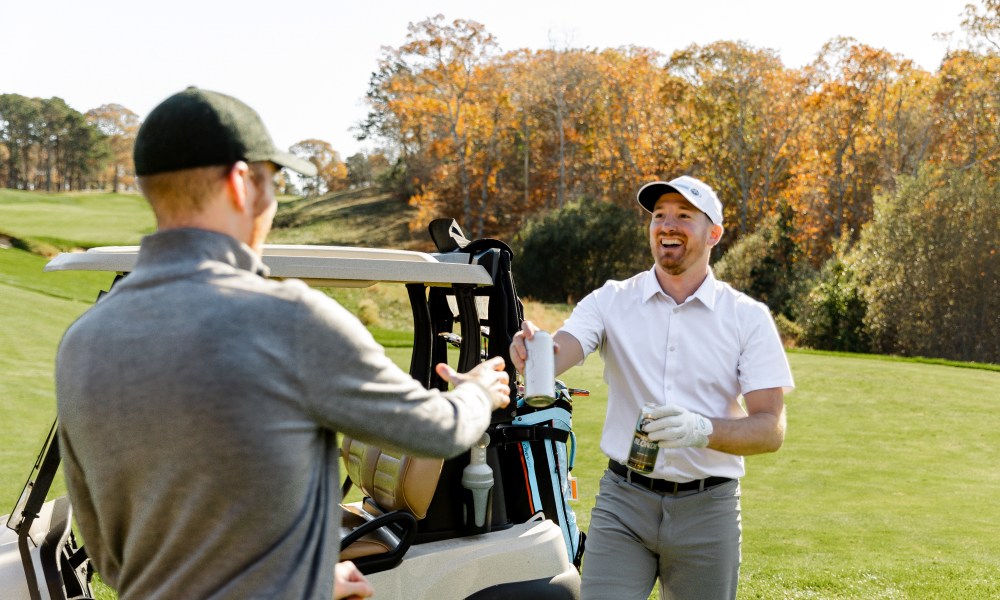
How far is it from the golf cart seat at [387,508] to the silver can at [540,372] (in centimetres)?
37

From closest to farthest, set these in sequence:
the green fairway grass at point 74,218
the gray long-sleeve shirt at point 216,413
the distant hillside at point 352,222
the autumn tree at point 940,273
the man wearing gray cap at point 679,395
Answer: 1. the gray long-sleeve shirt at point 216,413
2. the man wearing gray cap at point 679,395
3. the autumn tree at point 940,273
4. the green fairway grass at point 74,218
5. the distant hillside at point 352,222

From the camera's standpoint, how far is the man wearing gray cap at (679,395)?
2.83 m

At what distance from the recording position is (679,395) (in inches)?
114

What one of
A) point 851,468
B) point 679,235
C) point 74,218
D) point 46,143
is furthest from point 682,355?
point 46,143

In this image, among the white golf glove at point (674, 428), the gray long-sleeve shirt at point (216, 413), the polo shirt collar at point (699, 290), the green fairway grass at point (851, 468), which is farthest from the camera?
the green fairway grass at point (851, 468)

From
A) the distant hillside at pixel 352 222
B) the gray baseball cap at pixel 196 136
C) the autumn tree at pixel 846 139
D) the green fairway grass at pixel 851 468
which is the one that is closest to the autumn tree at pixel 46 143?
the distant hillside at pixel 352 222

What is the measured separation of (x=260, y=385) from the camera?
1.37 m

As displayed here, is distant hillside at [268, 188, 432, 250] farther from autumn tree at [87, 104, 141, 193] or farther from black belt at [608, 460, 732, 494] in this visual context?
black belt at [608, 460, 732, 494]

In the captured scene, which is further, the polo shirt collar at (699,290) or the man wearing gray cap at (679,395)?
the polo shirt collar at (699,290)

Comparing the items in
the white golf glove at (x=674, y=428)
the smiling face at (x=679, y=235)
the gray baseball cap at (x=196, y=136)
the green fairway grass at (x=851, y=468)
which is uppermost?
the gray baseball cap at (x=196, y=136)

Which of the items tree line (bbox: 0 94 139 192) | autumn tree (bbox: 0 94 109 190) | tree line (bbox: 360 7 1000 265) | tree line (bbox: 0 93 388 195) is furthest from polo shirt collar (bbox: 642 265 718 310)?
autumn tree (bbox: 0 94 109 190)

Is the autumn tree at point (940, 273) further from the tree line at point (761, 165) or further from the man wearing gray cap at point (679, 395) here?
the man wearing gray cap at point (679, 395)

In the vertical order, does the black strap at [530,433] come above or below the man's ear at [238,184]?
below

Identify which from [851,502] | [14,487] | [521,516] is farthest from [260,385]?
[851,502]
